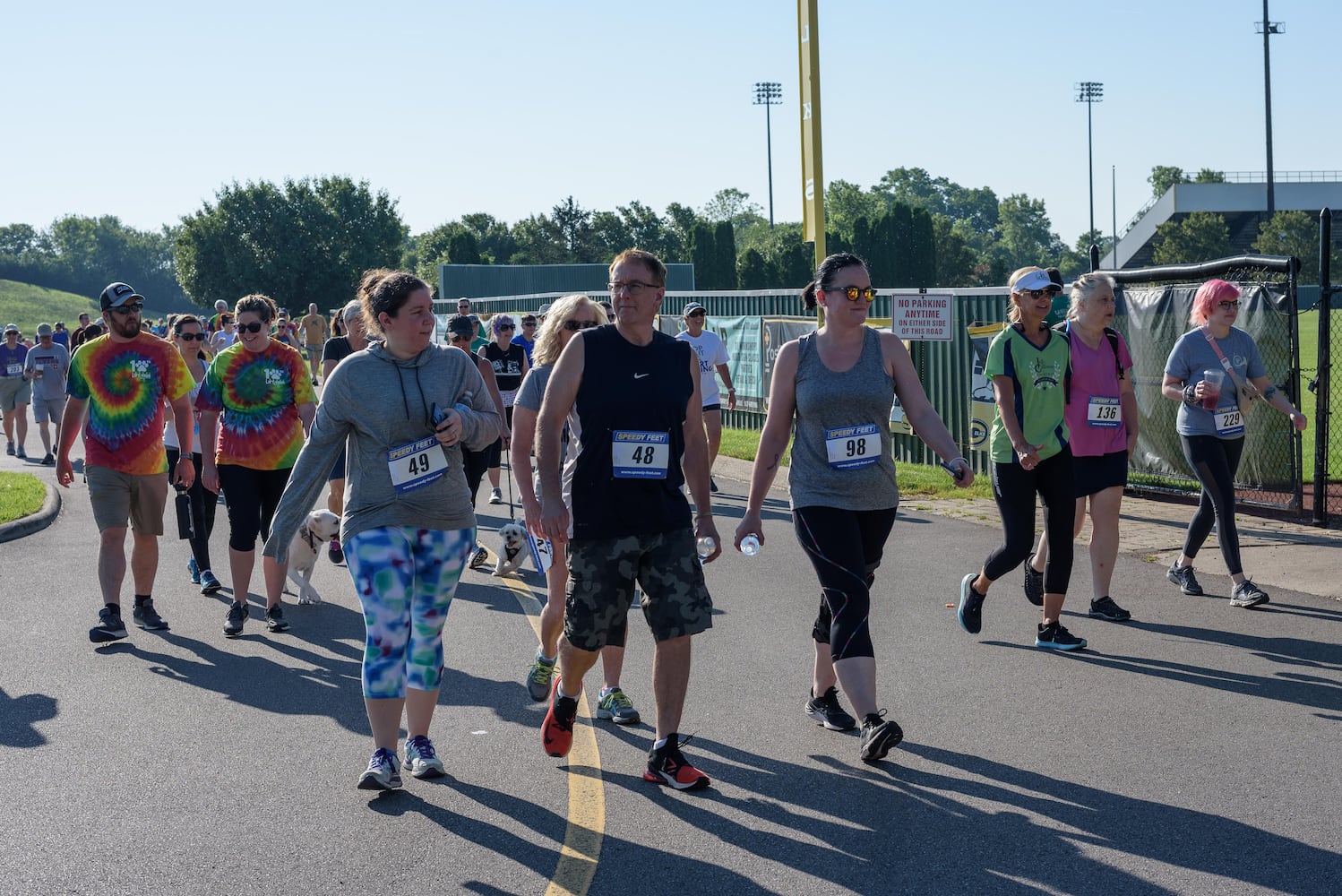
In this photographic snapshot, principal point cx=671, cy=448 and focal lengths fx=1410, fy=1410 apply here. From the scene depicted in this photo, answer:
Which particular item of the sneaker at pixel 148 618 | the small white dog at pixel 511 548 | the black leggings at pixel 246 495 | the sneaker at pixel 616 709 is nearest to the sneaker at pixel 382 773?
the sneaker at pixel 616 709

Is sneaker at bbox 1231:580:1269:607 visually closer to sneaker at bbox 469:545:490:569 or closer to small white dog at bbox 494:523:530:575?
small white dog at bbox 494:523:530:575

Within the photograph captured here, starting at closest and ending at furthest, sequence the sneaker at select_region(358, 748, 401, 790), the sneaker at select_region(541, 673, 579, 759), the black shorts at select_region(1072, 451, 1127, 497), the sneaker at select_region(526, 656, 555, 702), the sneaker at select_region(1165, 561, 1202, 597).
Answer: the sneaker at select_region(358, 748, 401, 790), the sneaker at select_region(541, 673, 579, 759), the sneaker at select_region(526, 656, 555, 702), the black shorts at select_region(1072, 451, 1127, 497), the sneaker at select_region(1165, 561, 1202, 597)

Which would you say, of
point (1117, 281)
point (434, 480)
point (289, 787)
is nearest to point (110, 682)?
point (289, 787)

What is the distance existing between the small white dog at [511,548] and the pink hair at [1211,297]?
4769 millimetres

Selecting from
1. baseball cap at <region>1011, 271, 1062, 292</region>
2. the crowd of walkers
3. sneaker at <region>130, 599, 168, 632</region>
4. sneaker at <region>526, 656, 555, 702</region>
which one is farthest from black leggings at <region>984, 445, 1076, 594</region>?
sneaker at <region>130, 599, 168, 632</region>

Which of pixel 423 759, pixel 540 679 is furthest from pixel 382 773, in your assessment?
pixel 540 679

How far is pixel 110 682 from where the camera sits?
7348 mm

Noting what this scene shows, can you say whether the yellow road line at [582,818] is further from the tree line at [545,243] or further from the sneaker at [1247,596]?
the tree line at [545,243]

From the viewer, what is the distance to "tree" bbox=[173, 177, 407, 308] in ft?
303

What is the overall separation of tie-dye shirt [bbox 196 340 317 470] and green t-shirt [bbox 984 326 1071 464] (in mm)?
3845

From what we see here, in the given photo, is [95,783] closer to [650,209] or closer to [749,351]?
[749,351]

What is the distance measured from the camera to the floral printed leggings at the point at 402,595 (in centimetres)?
520

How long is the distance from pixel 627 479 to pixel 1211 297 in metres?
5.01

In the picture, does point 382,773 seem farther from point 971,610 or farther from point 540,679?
point 971,610
